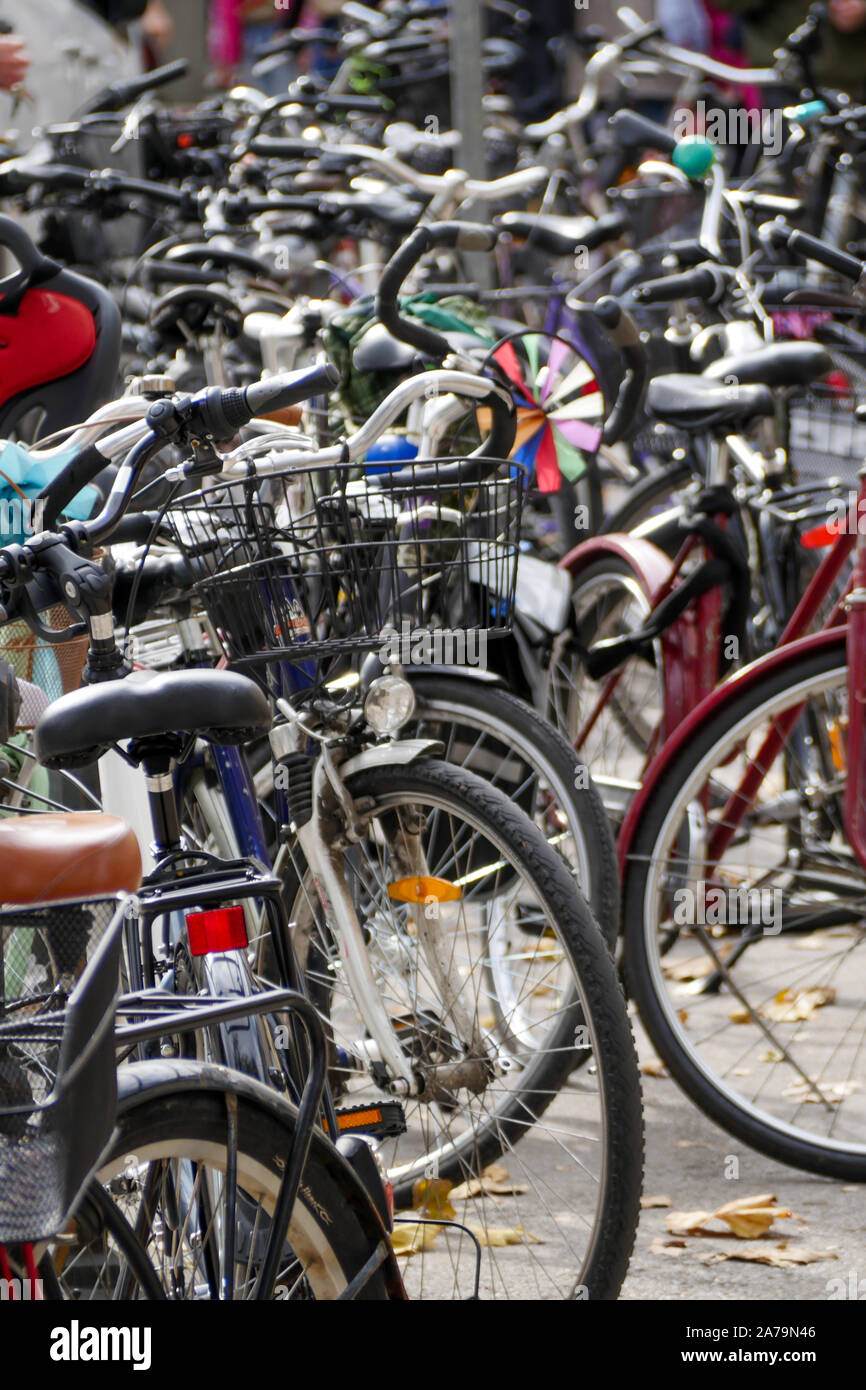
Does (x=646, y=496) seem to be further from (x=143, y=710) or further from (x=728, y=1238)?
(x=143, y=710)

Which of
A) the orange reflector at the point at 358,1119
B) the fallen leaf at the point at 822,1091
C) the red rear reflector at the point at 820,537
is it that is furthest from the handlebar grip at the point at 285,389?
the fallen leaf at the point at 822,1091

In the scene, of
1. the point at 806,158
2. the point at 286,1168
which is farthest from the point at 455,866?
the point at 806,158

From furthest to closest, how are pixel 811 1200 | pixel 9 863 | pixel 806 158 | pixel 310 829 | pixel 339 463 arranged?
1. pixel 806 158
2. pixel 811 1200
3. pixel 310 829
4. pixel 339 463
5. pixel 9 863

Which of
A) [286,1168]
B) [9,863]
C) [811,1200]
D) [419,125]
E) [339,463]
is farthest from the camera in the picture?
[419,125]

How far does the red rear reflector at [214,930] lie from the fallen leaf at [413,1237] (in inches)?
36.0

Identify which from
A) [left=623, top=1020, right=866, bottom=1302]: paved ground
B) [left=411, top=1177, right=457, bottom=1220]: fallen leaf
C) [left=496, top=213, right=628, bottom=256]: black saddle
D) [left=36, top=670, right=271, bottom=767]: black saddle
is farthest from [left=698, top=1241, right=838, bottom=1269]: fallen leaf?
[left=496, top=213, right=628, bottom=256]: black saddle

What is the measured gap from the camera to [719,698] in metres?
2.92

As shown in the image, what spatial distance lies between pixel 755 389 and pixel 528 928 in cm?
128

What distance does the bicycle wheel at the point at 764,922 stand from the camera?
2941mm

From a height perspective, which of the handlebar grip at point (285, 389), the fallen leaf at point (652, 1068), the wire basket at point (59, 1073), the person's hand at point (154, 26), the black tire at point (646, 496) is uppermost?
the person's hand at point (154, 26)

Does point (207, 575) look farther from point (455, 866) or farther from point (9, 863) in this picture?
point (9, 863)

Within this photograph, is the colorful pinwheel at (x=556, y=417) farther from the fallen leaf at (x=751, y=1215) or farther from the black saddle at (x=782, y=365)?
the fallen leaf at (x=751, y=1215)

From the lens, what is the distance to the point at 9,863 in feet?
4.54

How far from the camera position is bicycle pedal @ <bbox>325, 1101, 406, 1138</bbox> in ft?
7.48
